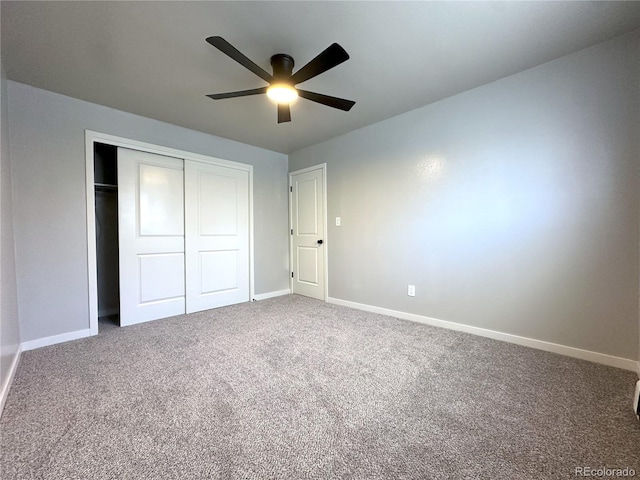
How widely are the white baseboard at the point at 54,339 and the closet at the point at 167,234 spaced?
34cm

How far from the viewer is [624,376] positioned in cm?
177

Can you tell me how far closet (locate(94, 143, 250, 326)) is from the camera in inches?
116

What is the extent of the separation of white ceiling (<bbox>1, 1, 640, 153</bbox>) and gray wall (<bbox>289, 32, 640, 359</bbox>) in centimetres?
29

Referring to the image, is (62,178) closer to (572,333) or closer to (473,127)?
(473,127)

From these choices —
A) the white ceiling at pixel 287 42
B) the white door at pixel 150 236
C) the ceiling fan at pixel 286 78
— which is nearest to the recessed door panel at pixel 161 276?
the white door at pixel 150 236

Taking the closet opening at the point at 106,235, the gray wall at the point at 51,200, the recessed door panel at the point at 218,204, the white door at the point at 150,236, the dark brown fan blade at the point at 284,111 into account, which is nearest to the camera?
the dark brown fan blade at the point at 284,111

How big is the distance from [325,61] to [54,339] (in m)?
3.32

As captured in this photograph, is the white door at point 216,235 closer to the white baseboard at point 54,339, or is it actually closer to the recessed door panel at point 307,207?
the recessed door panel at point 307,207

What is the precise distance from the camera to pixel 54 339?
2453 millimetres

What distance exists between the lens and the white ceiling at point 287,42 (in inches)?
62.2

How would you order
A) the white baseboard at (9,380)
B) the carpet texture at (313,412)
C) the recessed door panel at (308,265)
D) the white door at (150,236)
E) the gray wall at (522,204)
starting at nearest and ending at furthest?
the carpet texture at (313,412), the white baseboard at (9,380), the gray wall at (522,204), the white door at (150,236), the recessed door panel at (308,265)

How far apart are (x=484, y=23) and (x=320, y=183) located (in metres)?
2.52

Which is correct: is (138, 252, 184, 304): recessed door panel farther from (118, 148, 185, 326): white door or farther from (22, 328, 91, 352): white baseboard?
(22, 328, 91, 352): white baseboard

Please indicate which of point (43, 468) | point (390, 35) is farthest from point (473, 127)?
point (43, 468)
